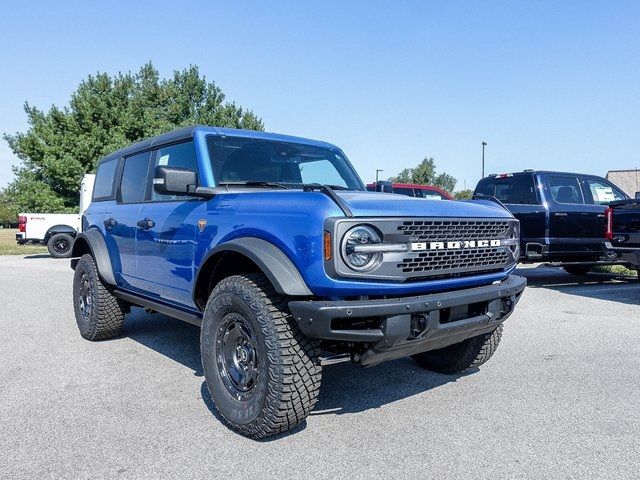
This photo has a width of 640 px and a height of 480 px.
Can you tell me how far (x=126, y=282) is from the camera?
474cm

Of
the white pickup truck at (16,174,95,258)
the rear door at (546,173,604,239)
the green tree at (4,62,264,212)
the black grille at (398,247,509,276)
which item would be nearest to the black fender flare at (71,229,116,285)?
the black grille at (398,247,509,276)

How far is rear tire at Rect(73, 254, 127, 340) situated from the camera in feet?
16.5

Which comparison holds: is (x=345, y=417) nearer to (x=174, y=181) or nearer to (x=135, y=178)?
(x=174, y=181)

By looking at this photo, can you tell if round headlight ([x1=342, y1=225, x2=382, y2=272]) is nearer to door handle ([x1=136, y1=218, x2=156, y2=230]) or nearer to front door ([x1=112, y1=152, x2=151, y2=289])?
door handle ([x1=136, y1=218, x2=156, y2=230])

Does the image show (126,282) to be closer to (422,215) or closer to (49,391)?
(49,391)

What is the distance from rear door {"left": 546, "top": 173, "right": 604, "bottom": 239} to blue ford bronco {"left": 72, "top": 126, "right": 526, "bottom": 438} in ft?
20.1

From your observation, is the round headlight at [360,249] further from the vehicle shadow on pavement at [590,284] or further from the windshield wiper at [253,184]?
the vehicle shadow on pavement at [590,284]

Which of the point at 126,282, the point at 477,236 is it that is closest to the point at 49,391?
the point at 126,282

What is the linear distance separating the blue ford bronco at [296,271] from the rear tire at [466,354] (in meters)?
0.01

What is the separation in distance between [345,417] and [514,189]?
306 inches

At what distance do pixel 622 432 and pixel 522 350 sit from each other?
1.91m

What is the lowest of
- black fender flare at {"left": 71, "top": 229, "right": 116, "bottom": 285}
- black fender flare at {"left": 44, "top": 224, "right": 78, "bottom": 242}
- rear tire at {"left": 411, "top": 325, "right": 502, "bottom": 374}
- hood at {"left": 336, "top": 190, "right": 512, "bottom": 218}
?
rear tire at {"left": 411, "top": 325, "right": 502, "bottom": 374}

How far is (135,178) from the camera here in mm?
4848

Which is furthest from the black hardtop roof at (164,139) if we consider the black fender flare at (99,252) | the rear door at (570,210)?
the rear door at (570,210)
